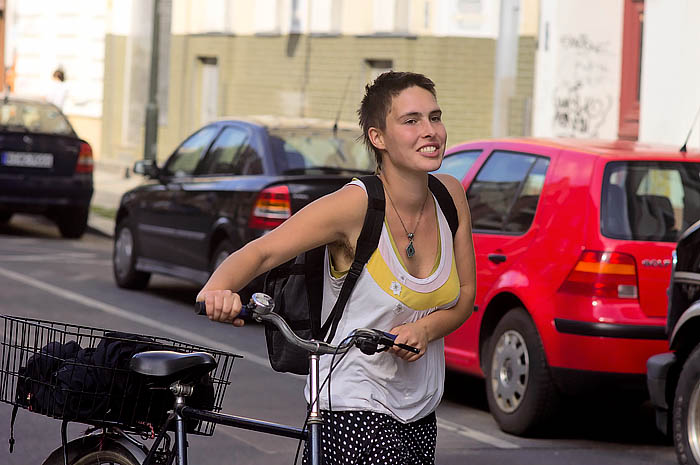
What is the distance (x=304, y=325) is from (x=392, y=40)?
68.7 feet

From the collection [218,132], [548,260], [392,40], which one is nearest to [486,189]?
[548,260]

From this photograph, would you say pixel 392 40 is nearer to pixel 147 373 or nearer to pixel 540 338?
pixel 540 338

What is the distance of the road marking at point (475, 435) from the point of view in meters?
7.50

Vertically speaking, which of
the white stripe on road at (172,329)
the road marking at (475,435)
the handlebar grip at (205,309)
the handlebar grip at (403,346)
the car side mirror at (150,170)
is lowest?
the road marking at (475,435)

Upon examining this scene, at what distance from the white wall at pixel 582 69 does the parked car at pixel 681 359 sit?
40.9 feet

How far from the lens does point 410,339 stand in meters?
3.75

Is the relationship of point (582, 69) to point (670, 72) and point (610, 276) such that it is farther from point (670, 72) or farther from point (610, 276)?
point (610, 276)

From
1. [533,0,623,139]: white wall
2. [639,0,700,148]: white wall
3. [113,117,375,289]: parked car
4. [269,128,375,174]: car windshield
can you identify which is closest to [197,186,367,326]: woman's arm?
[113,117,375,289]: parked car

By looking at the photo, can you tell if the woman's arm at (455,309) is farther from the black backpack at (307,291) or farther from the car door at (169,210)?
the car door at (169,210)

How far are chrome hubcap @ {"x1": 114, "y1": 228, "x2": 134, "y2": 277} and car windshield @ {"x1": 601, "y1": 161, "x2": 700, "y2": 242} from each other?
21.2 ft

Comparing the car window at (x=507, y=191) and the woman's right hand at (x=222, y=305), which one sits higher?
the car window at (x=507, y=191)

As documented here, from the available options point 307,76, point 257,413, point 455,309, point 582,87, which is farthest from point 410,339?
point 307,76

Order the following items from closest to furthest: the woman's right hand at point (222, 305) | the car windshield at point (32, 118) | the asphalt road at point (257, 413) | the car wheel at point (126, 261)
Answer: the woman's right hand at point (222, 305) → the asphalt road at point (257, 413) → the car wheel at point (126, 261) → the car windshield at point (32, 118)

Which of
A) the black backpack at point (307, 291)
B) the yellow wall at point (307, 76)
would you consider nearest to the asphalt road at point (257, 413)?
the black backpack at point (307, 291)
